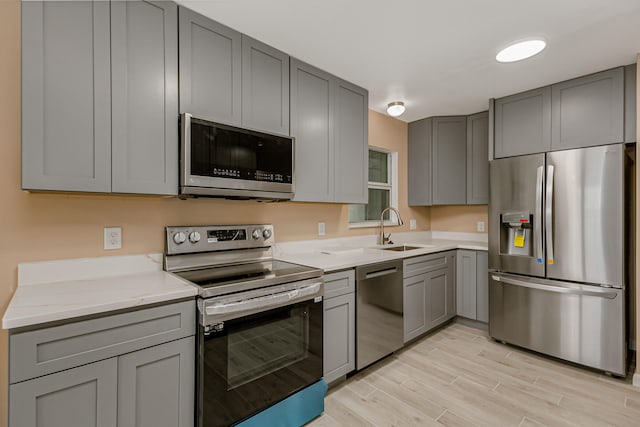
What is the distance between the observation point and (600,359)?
7.79 ft

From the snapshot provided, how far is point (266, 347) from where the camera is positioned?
1684 millimetres

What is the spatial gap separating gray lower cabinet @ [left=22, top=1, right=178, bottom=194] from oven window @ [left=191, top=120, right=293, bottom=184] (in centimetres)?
13

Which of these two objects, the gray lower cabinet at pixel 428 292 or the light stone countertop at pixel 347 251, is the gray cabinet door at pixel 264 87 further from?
the gray lower cabinet at pixel 428 292

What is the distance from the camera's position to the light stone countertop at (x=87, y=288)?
44.3 inches

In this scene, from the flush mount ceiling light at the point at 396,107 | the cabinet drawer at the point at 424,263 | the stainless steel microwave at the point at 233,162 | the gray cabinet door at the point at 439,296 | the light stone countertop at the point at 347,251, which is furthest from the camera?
the flush mount ceiling light at the point at 396,107

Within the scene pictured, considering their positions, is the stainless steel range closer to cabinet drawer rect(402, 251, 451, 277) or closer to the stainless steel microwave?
the stainless steel microwave

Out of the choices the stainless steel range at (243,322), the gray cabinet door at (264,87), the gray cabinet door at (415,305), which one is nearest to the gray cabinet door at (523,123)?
the gray cabinet door at (415,305)

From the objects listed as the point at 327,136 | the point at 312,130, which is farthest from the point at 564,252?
the point at 312,130

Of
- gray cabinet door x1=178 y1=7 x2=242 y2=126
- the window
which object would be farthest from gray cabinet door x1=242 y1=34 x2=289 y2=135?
the window

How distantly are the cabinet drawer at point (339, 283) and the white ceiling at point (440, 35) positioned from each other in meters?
1.61

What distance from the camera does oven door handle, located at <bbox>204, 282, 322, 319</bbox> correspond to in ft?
4.74

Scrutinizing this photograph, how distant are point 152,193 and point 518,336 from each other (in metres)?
3.22

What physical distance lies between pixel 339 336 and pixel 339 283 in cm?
38

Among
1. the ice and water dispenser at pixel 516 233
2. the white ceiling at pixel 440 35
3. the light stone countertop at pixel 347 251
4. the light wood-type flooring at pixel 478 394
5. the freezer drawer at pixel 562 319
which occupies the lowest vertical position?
the light wood-type flooring at pixel 478 394
